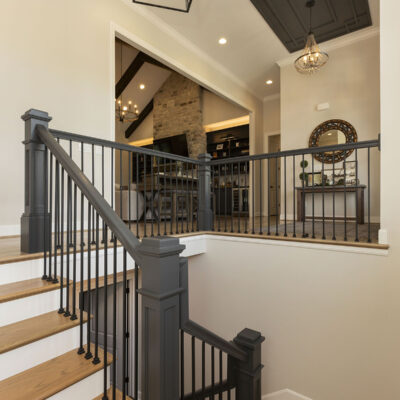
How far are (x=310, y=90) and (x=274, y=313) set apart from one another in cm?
461

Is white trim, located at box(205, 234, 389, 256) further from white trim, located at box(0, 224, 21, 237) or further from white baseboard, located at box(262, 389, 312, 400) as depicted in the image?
white trim, located at box(0, 224, 21, 237)

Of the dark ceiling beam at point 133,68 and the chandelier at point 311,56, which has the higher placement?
the dark ceiling beam at point 133,68

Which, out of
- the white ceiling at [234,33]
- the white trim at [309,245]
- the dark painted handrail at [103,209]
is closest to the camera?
the dark painted handrail at [103,209]

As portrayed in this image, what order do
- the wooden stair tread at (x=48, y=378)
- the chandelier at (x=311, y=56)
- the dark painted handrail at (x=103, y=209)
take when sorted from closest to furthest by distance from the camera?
the dark painted handrail at (x=103, y=209), the wooden stair tread at (x=48, y=378), the chandelier at (x=311, y=56)

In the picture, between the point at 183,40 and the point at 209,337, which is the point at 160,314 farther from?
the point at 183,40

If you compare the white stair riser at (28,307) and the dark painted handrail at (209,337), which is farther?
the white stair riser at (28,307)

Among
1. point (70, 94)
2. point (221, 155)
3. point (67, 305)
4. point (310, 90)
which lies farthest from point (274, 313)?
point (221, 155)

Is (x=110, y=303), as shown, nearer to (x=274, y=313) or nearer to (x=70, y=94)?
(x=274, y=313)

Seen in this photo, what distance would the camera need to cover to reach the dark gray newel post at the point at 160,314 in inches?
36.0

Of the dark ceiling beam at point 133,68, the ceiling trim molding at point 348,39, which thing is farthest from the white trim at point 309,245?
the dark ceiling beam at point 133,68

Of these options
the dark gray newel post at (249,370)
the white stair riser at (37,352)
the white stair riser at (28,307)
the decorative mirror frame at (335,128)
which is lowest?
the dark gray newel post at (249,370)

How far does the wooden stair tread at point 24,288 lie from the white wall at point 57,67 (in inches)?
59.1

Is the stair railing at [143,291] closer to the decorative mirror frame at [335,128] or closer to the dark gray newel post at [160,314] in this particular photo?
the dark gray newel post at [160,314]

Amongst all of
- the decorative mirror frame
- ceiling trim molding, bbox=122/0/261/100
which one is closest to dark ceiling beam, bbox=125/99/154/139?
ceiling trim molding, bbox=122/0/261/100
